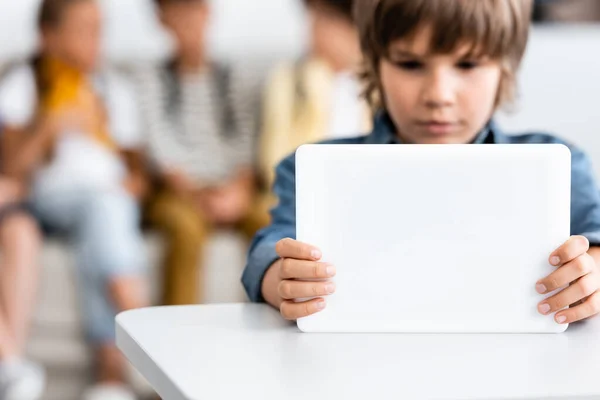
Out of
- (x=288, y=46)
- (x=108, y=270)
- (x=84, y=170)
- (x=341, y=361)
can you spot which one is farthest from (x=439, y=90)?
(x=288, y=46)

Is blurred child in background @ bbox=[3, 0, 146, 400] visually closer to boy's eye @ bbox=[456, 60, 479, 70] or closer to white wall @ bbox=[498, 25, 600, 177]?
white wall @ bbox=[498, 25, 600, 177]

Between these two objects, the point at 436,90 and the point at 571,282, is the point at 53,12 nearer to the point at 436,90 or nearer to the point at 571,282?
the point at 436,90

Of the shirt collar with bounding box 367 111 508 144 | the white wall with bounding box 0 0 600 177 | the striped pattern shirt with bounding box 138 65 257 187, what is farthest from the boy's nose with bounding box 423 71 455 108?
the striped pattern shirt with bounding box 138 65 257 187

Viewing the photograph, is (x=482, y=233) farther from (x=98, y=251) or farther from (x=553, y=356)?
(x=98, y=251)

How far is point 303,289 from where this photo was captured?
2.94 ft

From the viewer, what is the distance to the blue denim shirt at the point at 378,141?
1.12 metres

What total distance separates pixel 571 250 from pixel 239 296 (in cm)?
199

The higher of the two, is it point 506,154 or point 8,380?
point 506,154

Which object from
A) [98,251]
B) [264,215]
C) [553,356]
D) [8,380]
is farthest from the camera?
[264,215]

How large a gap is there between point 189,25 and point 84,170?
2.01 feet

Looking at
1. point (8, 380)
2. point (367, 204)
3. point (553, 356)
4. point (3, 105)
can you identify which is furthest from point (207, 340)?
point (3, 105)

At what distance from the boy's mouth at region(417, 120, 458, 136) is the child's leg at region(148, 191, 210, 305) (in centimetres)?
160

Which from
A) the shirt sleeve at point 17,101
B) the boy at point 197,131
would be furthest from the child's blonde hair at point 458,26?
the shirt sleeve at point 17,101

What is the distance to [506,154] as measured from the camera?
33.8 inches
